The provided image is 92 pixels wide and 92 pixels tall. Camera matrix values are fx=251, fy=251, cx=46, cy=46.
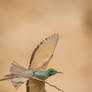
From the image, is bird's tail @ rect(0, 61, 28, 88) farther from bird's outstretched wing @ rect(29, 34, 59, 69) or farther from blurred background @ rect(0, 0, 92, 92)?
blurred background @ rect(0, 0, 92, 92)

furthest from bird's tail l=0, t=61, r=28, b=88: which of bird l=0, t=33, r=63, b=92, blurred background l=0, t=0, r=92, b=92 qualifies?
blurred background l=0, t=0, r=92, b=92

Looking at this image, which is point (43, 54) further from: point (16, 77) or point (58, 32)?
point (58, 32)

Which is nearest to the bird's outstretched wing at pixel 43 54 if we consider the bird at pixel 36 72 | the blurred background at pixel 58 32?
the bird at pixel 36 72

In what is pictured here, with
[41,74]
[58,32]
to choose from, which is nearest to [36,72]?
[41,74]

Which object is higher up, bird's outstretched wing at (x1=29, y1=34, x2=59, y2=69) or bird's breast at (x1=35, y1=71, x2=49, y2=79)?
bird's outstretched wing at (x1=29, y1=34, x2=59, y2=69)

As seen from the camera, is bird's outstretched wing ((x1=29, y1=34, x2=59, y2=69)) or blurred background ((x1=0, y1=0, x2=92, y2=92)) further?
blurred background ((x1=0, y1=0, x2=92, y2=92))

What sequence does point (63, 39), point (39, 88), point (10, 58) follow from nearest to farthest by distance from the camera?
1. point (39, 88)
2. point (10, 58)
3. point (63, 39)

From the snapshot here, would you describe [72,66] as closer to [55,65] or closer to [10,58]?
[55,65]

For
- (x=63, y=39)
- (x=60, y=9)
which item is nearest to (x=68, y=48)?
(x=63, y=39)
